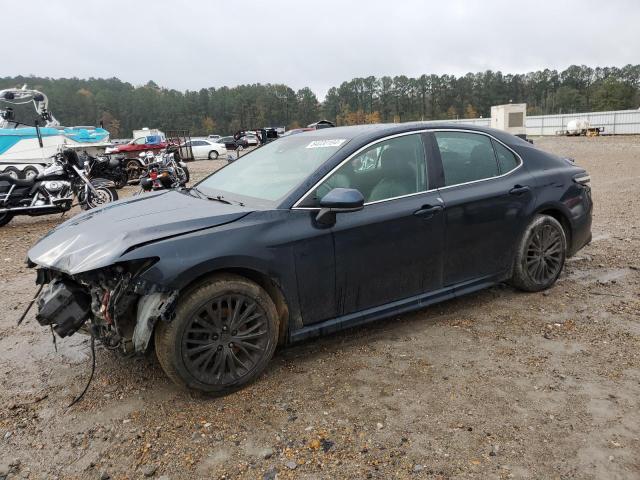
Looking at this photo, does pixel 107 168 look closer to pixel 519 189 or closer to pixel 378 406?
pixel 519 189

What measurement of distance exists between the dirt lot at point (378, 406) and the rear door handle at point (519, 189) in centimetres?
98

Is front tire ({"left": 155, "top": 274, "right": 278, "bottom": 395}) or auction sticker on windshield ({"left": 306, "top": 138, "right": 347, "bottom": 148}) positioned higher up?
auction sticker on windshield ({"left": 306, "top": 138, "right": 347, "bottom": 148})

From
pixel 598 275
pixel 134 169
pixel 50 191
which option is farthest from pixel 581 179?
pixel 134 169

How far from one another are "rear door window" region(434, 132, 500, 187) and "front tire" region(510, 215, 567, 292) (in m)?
0.64

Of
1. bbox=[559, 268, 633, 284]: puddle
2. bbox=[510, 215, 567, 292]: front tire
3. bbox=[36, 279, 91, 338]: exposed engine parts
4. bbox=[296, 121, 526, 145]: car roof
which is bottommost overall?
bbox=[559, 268, 633, 284]: puddle

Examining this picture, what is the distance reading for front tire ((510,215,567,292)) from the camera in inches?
171

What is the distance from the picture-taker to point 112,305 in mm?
2811

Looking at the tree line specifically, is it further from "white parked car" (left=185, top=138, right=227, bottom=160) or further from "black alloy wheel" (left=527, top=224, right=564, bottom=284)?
"black alloy wheel" (left=527, top=224, right=564, bottom=284)

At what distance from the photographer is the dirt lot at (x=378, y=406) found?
245 centimetres

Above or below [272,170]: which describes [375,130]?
above

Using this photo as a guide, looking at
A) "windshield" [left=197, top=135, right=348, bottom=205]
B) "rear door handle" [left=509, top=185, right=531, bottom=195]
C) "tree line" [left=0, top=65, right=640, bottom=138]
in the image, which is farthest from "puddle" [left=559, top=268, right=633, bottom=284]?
"tree line" [left=0, top=65, right=640, bottom=138]

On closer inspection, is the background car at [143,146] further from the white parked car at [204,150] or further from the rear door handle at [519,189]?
the rear door handle at [519,189]

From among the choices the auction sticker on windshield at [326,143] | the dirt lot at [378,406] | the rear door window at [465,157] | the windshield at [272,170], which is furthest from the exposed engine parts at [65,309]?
the rear door window at [465,157]

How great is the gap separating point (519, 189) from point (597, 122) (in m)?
48.2
